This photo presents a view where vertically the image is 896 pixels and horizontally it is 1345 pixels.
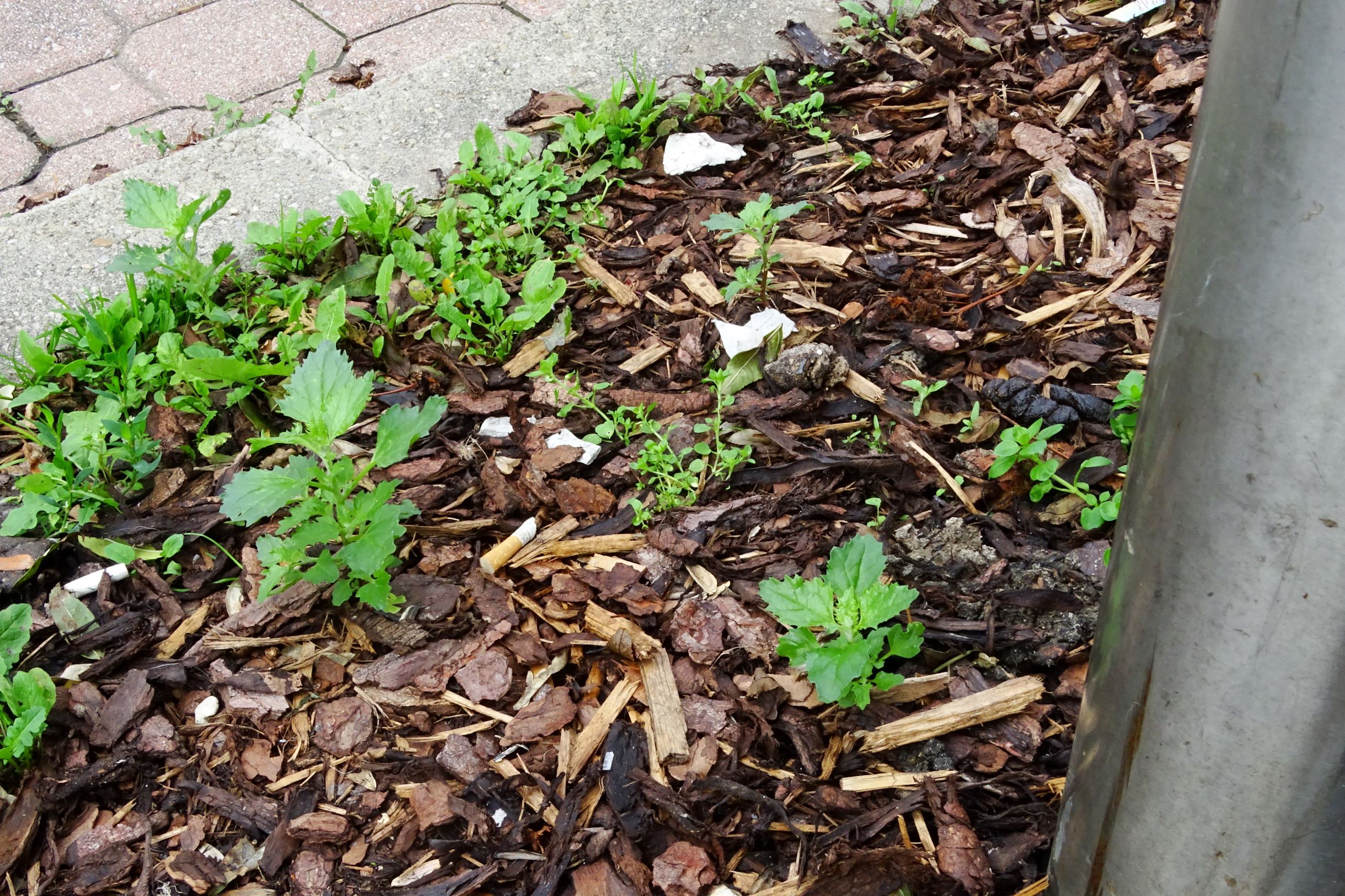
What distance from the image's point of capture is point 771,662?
184cm

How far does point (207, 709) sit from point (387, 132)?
1.74 meters

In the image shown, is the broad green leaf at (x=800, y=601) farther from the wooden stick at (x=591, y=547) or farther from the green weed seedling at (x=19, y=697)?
the green weed seedling at (x=19, y=697)

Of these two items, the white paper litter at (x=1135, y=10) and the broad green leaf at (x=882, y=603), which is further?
the white paper litter at (x=1135, y=10)

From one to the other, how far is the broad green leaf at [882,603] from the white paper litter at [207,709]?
1.13m

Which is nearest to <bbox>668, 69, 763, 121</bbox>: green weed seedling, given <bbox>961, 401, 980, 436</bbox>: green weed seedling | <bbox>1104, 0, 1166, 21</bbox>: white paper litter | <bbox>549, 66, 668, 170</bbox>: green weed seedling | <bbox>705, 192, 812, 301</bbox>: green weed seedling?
<bbox>549, 66, 668, 170</bbox>: green weed seedling

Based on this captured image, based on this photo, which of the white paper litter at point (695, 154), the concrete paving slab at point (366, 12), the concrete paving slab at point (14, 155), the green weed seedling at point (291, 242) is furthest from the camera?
the concrete paving slab at point (366, 12)

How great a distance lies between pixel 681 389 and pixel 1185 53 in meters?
1.74

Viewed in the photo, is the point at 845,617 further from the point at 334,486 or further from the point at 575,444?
the point at 334,486

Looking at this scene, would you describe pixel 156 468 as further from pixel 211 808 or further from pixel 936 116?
pixel 936 116

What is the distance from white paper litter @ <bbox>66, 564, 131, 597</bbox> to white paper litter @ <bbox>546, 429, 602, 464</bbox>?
858mm

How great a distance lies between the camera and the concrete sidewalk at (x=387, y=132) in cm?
274

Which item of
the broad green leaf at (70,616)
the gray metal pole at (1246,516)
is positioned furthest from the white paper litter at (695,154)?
the gray metal pole at (1246,516)

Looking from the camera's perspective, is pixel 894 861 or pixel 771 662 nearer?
pixel 894 861

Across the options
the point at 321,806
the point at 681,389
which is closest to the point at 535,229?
the point at 681,389
